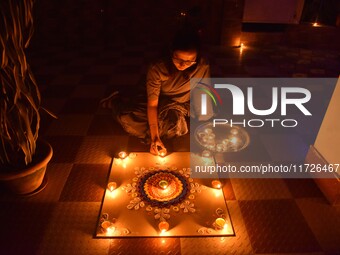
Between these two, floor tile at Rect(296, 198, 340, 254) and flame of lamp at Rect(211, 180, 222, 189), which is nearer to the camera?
floor tile at Rect(296, 198, 340, 254)

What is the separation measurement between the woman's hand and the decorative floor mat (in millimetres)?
78

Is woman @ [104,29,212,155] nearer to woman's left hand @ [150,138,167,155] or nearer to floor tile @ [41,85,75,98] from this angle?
woman's left hand @ [150,138,167,155]

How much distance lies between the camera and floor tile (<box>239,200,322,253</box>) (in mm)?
1781

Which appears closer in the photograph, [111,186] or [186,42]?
[186,42]

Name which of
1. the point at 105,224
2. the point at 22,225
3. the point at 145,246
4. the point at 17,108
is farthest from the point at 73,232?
the point at 17,108

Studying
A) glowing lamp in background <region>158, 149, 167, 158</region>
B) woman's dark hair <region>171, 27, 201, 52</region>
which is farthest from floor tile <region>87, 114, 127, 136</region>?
woman's dark hair <region>171, 27, 201, 52</region>

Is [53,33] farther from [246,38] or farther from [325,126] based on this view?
[325,126]

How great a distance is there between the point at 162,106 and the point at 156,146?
39 centimetres

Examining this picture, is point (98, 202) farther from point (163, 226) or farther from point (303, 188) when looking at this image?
point (303, 188)

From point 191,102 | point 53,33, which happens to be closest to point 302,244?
point 191,102

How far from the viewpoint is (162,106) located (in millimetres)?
2523

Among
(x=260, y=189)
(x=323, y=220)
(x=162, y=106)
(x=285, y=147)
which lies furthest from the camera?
(x=285, y=147)

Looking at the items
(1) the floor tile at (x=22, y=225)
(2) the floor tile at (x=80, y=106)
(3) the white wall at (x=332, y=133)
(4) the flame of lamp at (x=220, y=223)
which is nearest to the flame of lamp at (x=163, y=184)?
(4) the flame of lamp at (x=220, y=223)

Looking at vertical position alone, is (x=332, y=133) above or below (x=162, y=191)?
above
